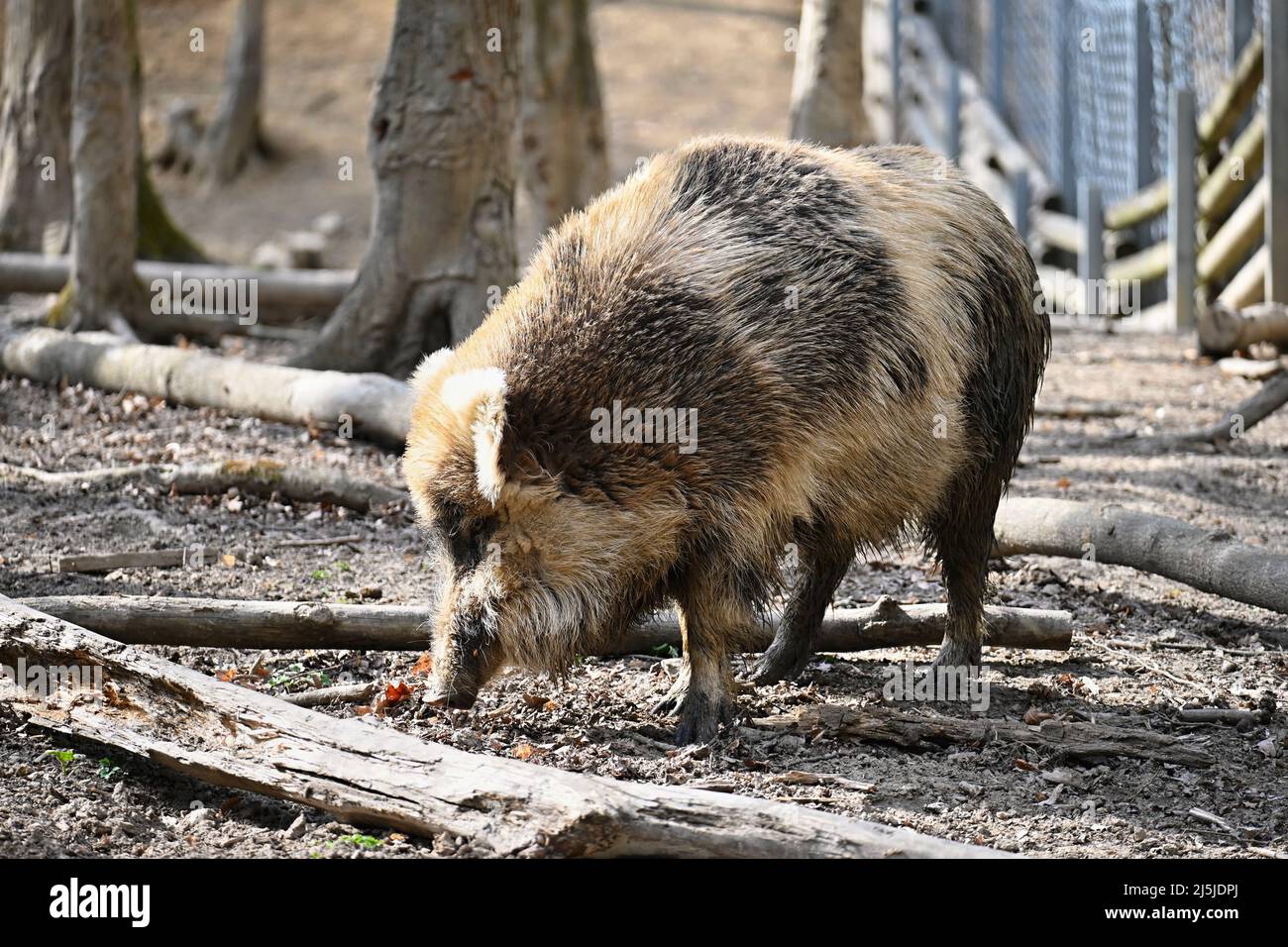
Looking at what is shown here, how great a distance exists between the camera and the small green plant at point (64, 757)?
4168mm

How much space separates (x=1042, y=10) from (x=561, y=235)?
1367 centimetres

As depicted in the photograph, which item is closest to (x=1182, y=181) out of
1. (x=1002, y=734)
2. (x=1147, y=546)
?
(x=1147, y=546)

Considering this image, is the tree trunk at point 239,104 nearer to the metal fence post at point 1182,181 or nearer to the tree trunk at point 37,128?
the tree trunk at point 37,128

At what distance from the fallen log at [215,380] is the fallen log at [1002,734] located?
3.70m

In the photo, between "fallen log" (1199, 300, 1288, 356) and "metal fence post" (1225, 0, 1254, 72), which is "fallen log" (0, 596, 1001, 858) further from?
"metal fence post" (1225, 0, 1254, 72)

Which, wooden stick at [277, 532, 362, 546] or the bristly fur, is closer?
the bristly fur

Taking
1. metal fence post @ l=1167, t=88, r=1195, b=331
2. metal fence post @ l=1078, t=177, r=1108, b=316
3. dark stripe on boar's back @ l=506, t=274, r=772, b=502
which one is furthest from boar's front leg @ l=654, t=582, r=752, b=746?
metal fence post @ l=1078, t=177, r=1108, b=316

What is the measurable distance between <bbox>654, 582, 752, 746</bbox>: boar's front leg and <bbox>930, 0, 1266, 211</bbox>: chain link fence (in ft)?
31.8

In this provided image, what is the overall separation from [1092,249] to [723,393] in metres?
10.2

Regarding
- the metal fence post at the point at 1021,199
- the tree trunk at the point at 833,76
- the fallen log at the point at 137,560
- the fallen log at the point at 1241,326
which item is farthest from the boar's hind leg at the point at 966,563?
the metal fence post at the point at 1021,199

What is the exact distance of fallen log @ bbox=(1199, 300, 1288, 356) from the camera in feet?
33.7

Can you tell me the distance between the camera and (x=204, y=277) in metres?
11.3
